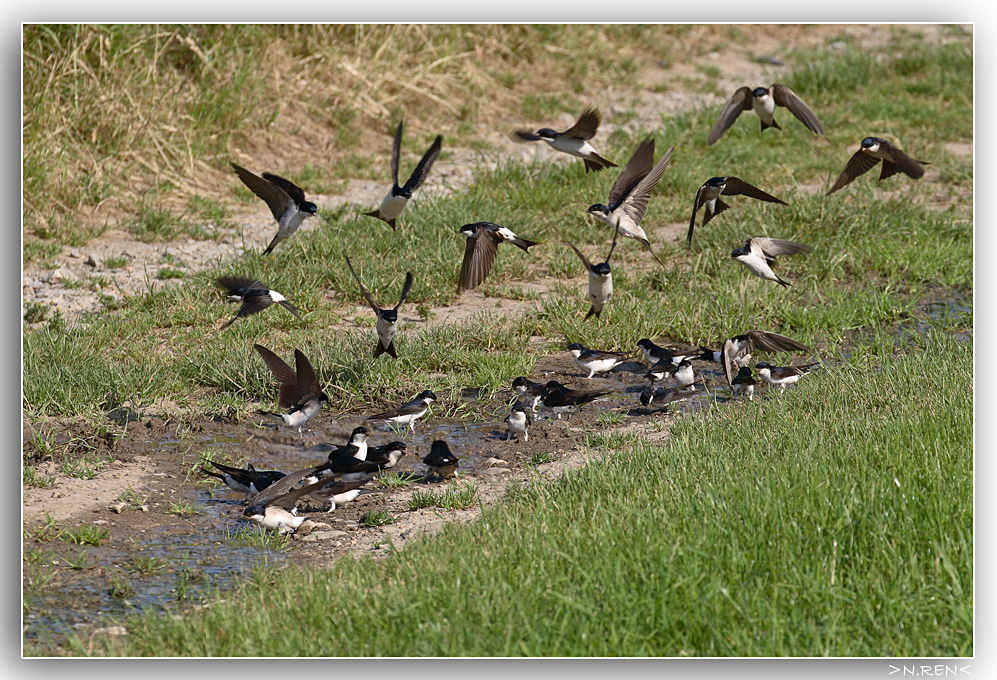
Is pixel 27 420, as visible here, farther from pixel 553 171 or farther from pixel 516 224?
pixel 553 171

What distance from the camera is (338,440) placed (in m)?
6.50

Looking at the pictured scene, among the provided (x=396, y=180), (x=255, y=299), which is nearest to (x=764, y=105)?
(x=396, y=180)

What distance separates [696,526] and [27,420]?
12.8 ft

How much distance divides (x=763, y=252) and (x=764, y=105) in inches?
39.9

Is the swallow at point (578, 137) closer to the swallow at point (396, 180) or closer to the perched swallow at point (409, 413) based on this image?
the swallow at point (396, 180)

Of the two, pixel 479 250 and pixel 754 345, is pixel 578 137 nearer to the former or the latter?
pixel 479 250

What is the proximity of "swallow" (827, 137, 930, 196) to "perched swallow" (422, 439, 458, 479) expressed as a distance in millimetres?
2825

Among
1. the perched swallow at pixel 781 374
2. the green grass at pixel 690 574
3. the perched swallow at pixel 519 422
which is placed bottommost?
the perched swallow at pixel 519 422

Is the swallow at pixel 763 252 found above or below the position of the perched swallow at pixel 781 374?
above

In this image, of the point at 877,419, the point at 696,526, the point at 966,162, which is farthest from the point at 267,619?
the point at 966,162

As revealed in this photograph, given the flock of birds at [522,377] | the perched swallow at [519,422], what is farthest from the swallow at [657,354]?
the perched swallow at [519,422]

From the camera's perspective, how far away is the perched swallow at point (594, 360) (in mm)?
7070

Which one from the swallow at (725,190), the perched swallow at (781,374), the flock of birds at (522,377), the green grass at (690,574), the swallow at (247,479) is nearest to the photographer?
the green grass at (690,574)

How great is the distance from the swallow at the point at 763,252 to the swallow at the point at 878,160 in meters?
0.67
